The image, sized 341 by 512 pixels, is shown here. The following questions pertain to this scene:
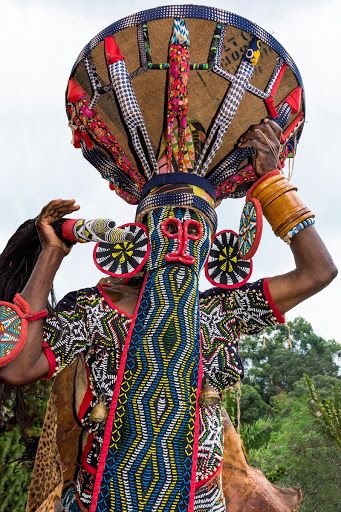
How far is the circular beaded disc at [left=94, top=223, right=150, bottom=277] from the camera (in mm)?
2934

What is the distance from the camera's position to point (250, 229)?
2971 millimetres

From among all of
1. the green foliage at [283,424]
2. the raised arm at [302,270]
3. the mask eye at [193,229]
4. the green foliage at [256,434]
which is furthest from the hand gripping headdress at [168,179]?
the green foliage at [256,434]

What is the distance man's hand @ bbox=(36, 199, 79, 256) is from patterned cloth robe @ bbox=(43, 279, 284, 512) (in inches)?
9.5

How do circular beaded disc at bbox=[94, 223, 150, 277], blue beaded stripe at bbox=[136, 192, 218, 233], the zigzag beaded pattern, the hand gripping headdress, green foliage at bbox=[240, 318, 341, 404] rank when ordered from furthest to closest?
green foliage at bbox=[240, 318, 341, 404], blue beaded stripe at bbox=[136, 192, 218, 233], circular beaded disc at bbox=[94, 223, 150, 277], the zigzag beaded pattern, the hand gripping headdress

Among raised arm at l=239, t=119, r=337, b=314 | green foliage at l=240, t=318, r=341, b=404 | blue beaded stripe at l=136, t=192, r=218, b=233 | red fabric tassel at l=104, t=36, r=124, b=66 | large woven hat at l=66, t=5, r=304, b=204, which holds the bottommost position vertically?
raised arm at l=239, t=119, r=337, b=314

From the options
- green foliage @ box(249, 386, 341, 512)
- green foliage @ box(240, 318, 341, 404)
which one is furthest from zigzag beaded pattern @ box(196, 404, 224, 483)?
green foliage @ box(240, 318, 341, 404)

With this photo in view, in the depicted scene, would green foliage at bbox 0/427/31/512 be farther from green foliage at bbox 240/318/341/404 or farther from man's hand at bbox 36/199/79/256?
green foliage at bbox 240/318/341/404

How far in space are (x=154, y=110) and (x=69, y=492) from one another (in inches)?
70.6

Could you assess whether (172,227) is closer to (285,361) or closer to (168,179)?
(168,179)

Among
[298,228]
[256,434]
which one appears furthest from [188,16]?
[256,434]

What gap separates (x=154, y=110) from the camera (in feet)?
10.9

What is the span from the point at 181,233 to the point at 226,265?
1.01ft

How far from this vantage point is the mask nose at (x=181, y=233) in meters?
2.91

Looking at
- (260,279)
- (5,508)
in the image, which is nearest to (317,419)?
(5,508)
